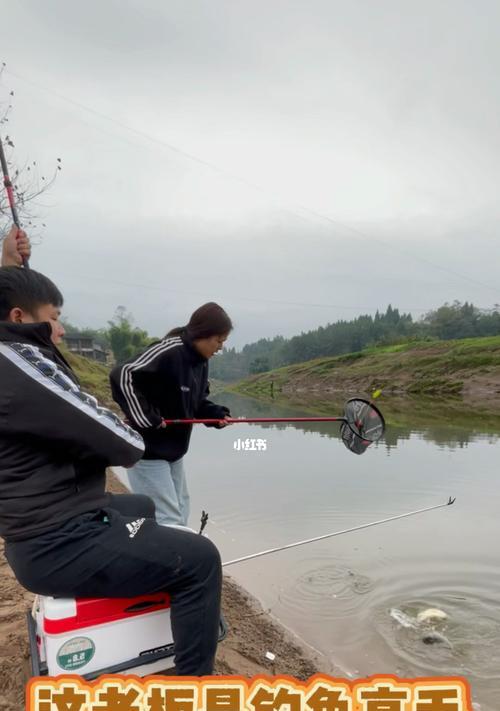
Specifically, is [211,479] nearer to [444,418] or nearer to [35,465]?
[35,465]

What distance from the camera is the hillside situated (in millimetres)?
36250

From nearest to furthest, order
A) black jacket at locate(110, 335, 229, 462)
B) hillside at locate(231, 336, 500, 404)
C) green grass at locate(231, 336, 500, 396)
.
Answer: black jacket at locate(110, 335, 229, 462), hillside at locate(231, 336, 500, 404), green grass at locate(231, 336, 500, 396)

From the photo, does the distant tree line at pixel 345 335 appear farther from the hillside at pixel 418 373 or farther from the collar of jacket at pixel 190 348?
the collar of jacket at pixel 190 348

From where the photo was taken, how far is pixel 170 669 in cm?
256

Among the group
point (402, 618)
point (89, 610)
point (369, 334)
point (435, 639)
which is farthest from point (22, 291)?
point (369, 334)

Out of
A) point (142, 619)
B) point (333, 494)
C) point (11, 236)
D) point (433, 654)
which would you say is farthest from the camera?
point (333, 494)

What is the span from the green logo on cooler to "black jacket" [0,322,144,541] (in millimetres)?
533

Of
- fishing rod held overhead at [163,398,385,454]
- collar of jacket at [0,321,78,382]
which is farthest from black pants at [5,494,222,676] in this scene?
fishing rod held overhead at [163,398,385,454]

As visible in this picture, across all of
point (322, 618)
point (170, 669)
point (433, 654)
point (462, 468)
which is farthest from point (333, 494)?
point (170, 669)

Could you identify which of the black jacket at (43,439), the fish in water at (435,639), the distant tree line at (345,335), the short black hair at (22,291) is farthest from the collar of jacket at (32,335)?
the distant tree line at (345,335)

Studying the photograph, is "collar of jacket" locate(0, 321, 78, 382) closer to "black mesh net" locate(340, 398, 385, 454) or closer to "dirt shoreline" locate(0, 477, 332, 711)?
"dirt shoreline" locate(0, 477, 332, 711)

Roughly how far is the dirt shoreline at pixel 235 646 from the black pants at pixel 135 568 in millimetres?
935

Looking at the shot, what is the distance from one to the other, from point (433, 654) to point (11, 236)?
416 cm

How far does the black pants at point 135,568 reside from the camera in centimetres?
210
